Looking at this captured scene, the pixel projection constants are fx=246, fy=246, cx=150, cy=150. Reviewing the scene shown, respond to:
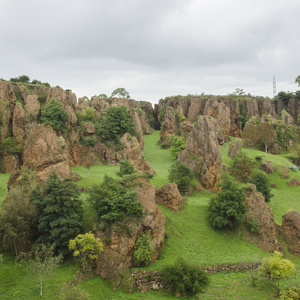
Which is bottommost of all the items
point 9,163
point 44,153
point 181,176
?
point 181,176

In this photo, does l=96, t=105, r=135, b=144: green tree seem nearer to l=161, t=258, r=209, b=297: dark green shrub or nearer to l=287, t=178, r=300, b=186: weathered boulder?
l=287, t=178, r=300, b=186: weathered boulder

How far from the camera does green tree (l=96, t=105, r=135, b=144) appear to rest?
5506 centimetres

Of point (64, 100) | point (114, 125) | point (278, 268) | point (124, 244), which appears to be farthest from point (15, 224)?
point (114, 125)

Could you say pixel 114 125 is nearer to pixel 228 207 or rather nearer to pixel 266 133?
pixel 228 207

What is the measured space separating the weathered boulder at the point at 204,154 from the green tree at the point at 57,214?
23024 millimetres

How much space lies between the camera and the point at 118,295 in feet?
68.1

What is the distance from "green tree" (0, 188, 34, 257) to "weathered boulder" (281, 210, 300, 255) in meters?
28.6

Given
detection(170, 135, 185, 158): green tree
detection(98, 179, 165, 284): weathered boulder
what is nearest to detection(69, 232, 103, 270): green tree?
detection(98, 179, 165, 284): weathered boulder

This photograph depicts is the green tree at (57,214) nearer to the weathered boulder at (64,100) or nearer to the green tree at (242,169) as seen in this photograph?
the weathered boulder at (64,100)

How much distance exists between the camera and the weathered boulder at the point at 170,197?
32.4 m

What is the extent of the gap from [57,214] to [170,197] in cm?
1453

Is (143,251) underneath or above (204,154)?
underneath

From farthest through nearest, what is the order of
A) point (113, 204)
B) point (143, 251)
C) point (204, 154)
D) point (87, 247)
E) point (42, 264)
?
point (204, 154) → point (113, 204) → point (143, 251) → point (87, 247) → point (42, 264)

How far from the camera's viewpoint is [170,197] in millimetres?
32562
